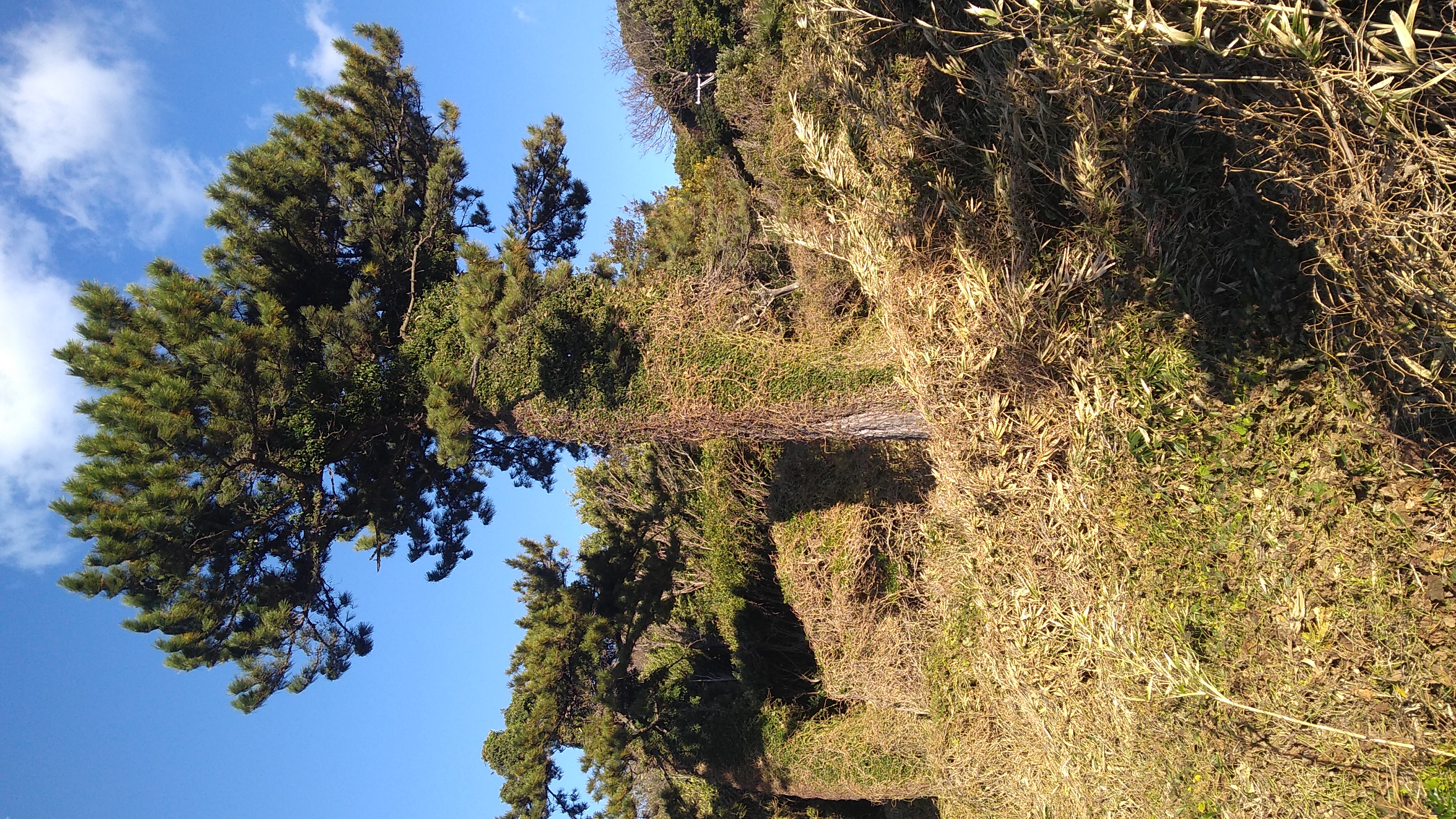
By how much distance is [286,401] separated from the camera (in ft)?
24.4

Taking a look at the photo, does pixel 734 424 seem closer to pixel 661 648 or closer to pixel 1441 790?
A: pixel 1441 790

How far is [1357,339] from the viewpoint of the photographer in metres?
3.20

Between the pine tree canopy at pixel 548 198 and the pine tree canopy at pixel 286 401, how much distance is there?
0.76 metres

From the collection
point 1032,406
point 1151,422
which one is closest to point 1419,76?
point 1151,422

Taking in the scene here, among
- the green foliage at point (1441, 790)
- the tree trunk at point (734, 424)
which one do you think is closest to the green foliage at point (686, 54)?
the tree trunk at point (734, 424)

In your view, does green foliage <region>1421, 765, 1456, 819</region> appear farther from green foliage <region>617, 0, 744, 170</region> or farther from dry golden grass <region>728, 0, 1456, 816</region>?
green foliage <region>617, 0, 744, 170</region>

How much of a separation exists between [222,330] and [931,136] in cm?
660

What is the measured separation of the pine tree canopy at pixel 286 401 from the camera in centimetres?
675

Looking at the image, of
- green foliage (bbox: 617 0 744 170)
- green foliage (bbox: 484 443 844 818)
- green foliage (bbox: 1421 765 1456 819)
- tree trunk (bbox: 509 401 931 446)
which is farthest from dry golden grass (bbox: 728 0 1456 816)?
green foliage (bbox: 617 0 744 170)

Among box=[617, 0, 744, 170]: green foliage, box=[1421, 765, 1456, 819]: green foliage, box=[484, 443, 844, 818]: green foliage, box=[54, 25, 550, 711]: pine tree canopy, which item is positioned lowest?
box=[1421, 765, 1456, 819]: green foliage

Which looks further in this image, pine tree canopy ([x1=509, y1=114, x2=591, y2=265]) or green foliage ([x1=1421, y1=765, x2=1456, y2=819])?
pine tree canopy ([x1=509, y1=114, x2=591, y2=265])

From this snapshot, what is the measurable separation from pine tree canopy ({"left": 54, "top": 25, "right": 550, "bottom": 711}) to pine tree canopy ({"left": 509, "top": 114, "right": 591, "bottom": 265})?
0.76 metres

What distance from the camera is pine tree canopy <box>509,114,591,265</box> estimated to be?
10992 mm

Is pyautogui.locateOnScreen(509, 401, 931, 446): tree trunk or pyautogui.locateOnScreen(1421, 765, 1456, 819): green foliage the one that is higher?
pyautogui.locateOnScreen(509, 401, 931, 446): tree trunk
